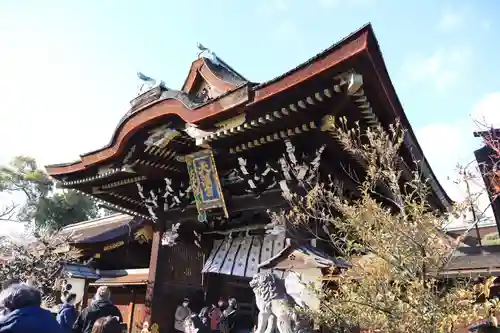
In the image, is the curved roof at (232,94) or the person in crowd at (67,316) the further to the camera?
the person in crowd at (67,316)

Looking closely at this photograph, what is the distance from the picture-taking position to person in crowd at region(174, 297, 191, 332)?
7.96 m

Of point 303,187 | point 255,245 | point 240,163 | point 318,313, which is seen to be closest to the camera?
point 318,313

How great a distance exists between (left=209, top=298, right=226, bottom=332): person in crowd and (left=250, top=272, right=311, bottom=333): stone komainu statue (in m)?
3.31

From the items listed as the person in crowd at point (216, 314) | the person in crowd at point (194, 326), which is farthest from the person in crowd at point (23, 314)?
the person in crowd at point (216, 314)

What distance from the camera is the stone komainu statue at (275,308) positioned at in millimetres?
4672

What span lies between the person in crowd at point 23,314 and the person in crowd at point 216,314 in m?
5.48

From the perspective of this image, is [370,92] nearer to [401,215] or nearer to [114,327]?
[401,215]

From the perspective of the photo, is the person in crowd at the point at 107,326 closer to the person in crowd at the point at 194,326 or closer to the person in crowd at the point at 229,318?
the person in crowd at the point at 194,326

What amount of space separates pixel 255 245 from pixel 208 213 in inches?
48.1

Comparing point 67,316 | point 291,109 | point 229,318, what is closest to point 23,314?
point 67,316

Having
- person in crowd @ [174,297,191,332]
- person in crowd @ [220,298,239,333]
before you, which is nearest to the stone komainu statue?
person in crowd @ [220,298,239,333]

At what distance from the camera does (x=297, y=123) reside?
563 centimetres

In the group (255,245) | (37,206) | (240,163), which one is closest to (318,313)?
(240,163)

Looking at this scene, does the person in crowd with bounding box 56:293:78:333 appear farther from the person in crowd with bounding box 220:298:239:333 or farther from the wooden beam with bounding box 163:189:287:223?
the person in crowd with bounding box 220:298:239:333
